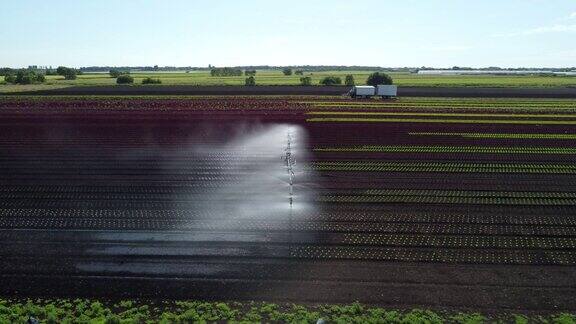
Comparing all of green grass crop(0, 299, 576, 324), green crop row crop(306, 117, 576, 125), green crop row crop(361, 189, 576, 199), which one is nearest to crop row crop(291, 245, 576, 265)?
green grass crop(0, 299, 576, 324)

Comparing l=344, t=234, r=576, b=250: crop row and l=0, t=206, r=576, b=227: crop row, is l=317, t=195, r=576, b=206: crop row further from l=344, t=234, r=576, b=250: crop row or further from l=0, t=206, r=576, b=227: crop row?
l=344, t=234, r=576, b=250: crop row

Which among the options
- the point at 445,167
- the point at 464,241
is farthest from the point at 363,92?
the point at 464,241

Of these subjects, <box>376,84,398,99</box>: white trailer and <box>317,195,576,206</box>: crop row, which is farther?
<box>376,84,398,99</box>: white trailer

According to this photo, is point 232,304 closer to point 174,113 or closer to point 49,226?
point 49,226

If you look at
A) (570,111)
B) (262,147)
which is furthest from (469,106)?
(262,147)

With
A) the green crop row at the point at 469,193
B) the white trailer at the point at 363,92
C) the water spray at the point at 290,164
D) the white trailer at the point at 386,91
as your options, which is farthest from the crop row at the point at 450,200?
the white trailer at the point at 363,92

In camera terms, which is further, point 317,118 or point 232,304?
point 317,118

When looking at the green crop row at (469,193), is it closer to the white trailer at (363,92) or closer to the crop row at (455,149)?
the crop row at (455,149)

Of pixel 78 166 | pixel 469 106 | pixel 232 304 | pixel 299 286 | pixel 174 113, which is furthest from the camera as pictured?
pixel 469 106
